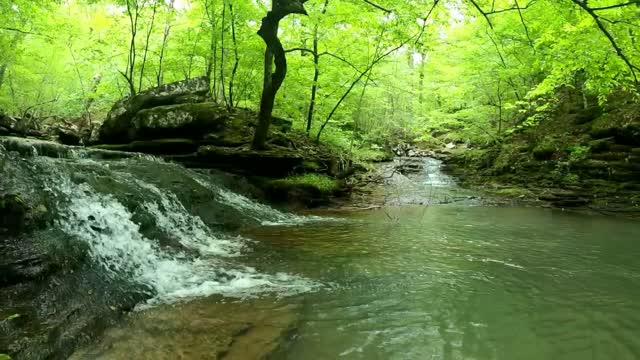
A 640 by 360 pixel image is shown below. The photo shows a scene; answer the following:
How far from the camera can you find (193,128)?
12539 millimetres

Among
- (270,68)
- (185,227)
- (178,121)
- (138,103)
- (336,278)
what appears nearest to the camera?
(336,278)

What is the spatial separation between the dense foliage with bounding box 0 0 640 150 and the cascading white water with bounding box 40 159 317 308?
15.6 ft

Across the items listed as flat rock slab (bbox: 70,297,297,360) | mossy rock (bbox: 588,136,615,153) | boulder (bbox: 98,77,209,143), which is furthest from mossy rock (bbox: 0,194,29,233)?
mossy rock (bbox: 588,136,615,153)

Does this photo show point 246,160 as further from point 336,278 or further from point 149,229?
point 336,278

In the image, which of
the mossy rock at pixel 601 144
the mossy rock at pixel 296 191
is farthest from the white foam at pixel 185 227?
the mossy rock at pixel 601 144

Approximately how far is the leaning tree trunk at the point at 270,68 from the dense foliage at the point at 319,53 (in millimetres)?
969

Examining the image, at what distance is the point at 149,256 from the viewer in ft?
19.2

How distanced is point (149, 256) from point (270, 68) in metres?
7.60

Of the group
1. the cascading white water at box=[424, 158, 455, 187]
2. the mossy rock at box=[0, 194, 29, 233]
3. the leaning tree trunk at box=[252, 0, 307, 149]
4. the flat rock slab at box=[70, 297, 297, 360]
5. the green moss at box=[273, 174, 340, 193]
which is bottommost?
the flat rock slab at box=[70, 297, 297, 360]

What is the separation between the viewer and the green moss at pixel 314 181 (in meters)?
12.2

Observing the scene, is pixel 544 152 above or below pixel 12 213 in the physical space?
above

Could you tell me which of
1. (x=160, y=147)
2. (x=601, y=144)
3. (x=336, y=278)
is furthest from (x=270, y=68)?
(x=601, y=144)

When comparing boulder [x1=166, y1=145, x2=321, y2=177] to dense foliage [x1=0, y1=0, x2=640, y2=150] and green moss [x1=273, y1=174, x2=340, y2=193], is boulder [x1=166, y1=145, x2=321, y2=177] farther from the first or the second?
dense foliage [x1=0, y1=0, x2=640, y2=150]

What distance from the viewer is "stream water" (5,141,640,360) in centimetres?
354
